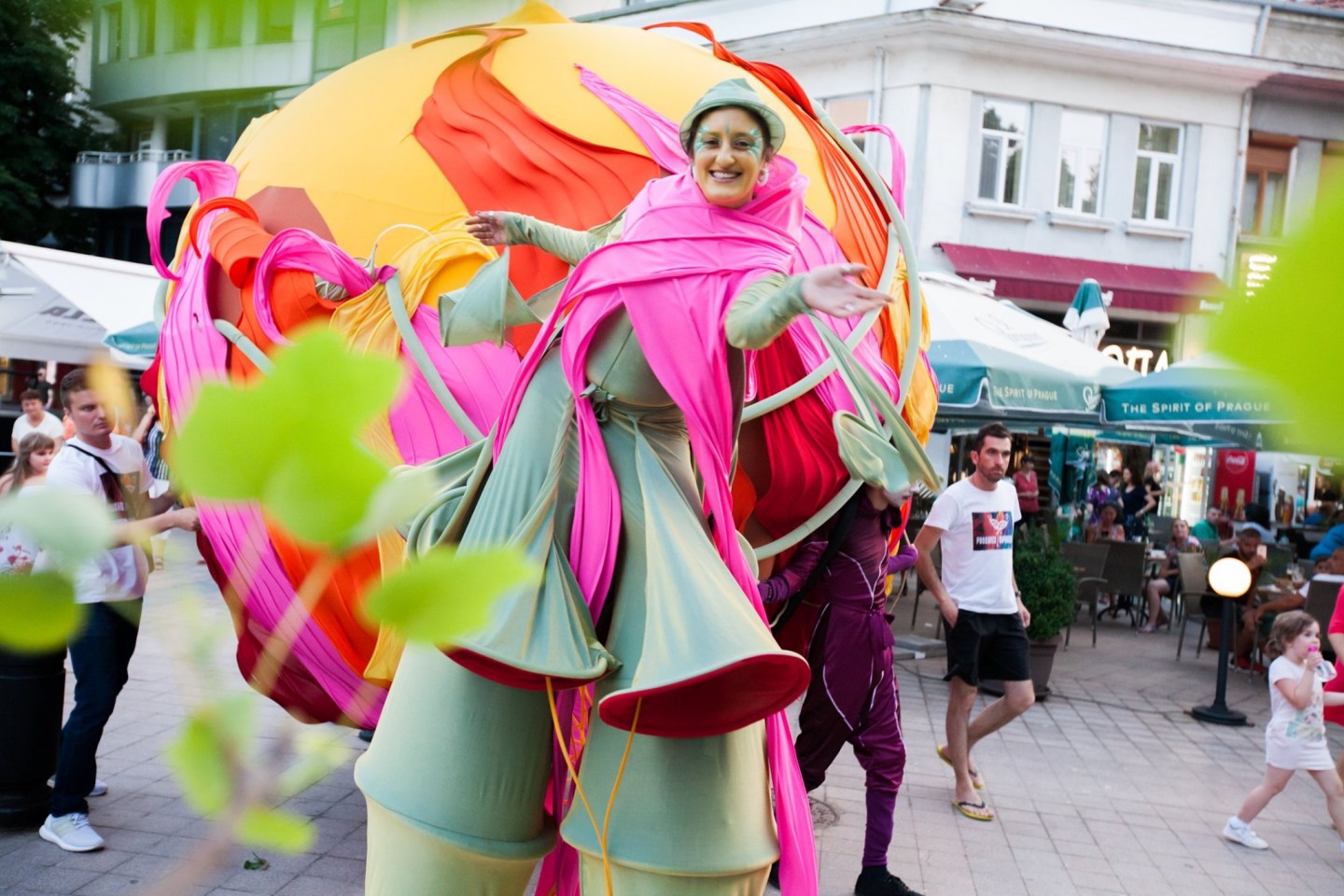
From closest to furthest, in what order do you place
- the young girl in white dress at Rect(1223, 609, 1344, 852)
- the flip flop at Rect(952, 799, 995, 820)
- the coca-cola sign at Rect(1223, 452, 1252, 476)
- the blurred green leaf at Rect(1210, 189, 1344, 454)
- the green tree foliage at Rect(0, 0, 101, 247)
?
the blurred green leaf at Rect(1210, 189, 1344, 454) → the green tree foliage at Rect(0, 0, 101, 247) → the young girl in white dress at Rect(1223, 609, 1344, 852) → the flip flop at Rect(952, 799, 995, 820) → the coca-cola sign at Rect(1223, 452, 1252, 476)

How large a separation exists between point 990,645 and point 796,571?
181 cm

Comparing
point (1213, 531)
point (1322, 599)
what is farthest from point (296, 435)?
point (1213, 531)

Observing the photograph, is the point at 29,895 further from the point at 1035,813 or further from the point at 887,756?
the point at 1035,813

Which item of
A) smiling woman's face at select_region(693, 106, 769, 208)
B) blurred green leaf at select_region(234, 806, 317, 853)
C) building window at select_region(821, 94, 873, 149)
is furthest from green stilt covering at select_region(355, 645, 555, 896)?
building window at select_region(821, 94, 873, 149)

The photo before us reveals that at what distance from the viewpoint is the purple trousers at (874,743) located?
450 centimetres

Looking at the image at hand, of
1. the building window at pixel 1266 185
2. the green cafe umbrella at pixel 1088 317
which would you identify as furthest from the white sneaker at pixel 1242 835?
the building window at pixel 1266 185

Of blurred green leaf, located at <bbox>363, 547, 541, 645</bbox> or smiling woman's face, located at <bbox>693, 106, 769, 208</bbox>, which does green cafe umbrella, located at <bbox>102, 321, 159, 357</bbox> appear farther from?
blurred green leaf, located at <bbox>363, 547, 541, 645</bbox>

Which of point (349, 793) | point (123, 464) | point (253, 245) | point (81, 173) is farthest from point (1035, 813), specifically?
point (81, 173)

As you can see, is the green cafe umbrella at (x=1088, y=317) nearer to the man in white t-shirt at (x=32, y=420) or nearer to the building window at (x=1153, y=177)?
the building window at (x=1153, y=177)

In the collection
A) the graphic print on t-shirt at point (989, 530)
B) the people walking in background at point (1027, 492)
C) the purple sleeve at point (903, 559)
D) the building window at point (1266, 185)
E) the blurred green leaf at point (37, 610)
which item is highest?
the building window at point (1266, 185)

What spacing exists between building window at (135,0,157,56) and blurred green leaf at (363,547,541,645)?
252 millimetres

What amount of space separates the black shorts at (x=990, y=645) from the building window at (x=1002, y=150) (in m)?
11.7

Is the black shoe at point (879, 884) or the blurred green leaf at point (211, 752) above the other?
the blurred green leaf at point (211, 752)

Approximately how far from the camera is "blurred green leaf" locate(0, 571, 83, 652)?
0.40 meters
